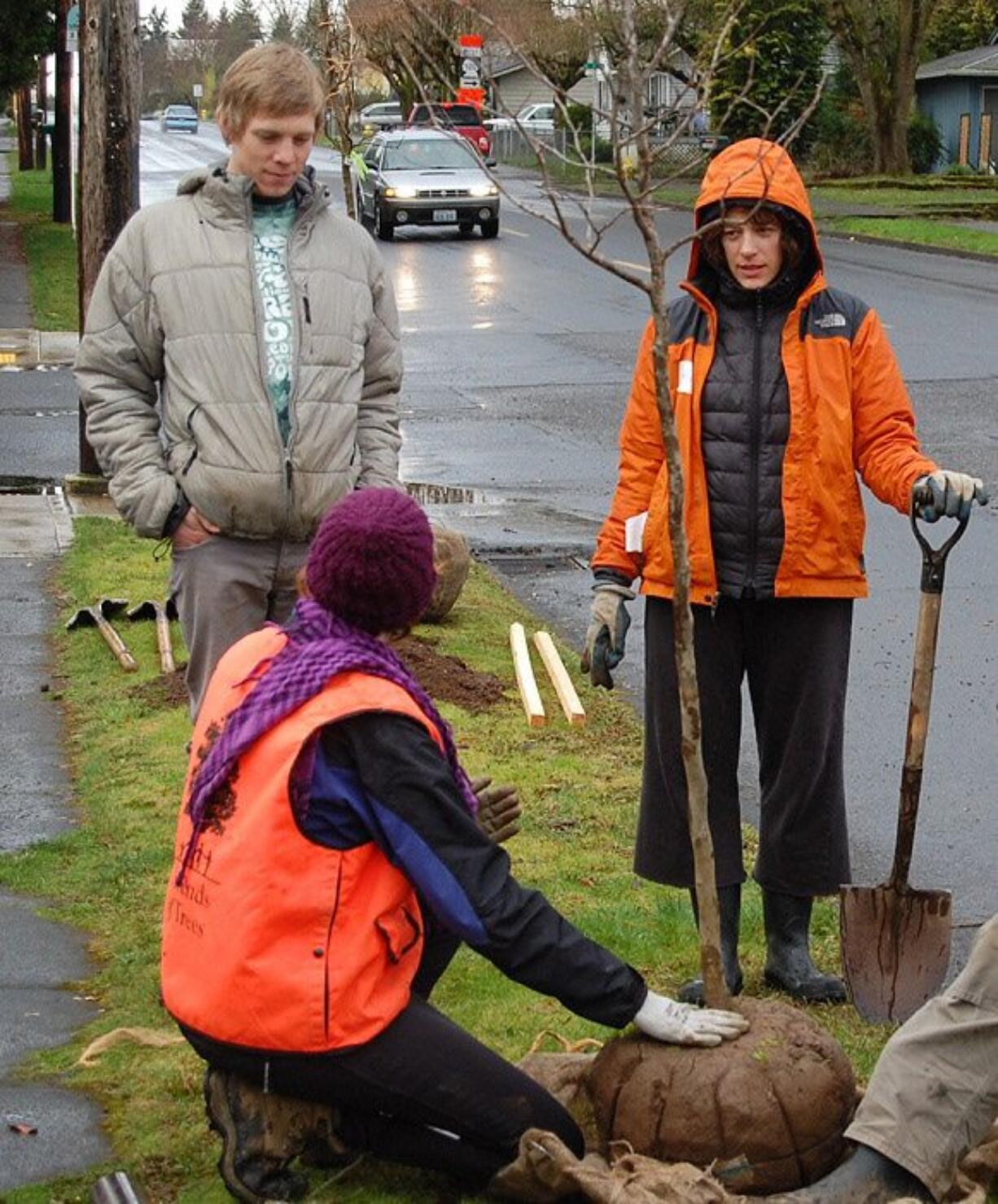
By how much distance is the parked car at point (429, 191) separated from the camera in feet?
117

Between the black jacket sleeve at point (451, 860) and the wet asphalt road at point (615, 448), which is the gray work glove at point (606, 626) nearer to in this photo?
the black jacket sleeve at point (451, 860)

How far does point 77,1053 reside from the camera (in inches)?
195

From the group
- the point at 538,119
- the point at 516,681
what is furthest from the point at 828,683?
the point at 538,119

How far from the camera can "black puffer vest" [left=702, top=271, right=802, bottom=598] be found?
191 inches

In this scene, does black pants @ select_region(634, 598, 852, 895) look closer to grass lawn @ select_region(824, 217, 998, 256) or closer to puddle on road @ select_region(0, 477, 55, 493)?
puddle on road @ select_region(0, 477, 55, 493)

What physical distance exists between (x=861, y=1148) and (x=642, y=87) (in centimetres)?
199

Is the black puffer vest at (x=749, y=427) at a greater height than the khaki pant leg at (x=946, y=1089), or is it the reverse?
the black puffer vest at (x=749, y=427)

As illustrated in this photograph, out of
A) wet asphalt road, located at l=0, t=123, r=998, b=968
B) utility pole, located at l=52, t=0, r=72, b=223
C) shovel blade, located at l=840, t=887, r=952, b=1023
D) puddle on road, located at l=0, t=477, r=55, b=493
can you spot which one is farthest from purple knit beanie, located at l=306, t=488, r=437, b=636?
utility pole, located at l=52, t=0, r=72, b=223

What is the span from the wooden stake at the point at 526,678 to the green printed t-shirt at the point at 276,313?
3.05 metres

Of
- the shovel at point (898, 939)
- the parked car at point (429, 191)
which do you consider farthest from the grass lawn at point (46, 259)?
the shovel at point (898, 939)

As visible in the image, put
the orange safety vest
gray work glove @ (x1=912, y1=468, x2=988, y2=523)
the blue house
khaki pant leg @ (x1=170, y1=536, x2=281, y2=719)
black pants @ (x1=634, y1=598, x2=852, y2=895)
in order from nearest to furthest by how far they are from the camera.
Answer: the orange safety vest → gray work glove @ (x1=912, y1=468, x2=988, y2=523) → black pants @ (x1=634, y1=598, x2=852, y2=895) → khaki pant leg @ (x1=170, y1=536, x2=281, y2=719) → the blue house

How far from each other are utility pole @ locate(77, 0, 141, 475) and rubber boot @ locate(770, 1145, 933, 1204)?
9.42m

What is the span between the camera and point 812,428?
4852mm

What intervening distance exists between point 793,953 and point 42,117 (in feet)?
188
